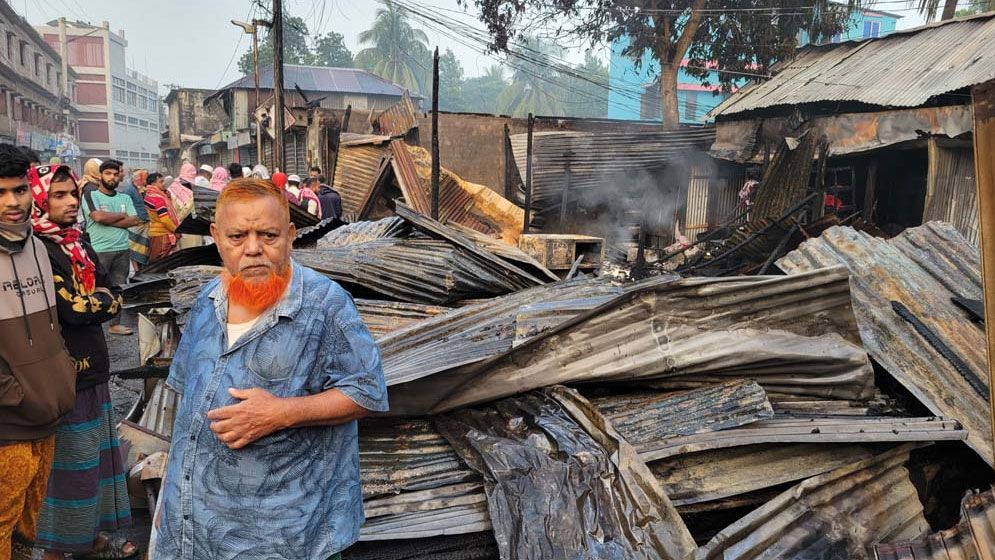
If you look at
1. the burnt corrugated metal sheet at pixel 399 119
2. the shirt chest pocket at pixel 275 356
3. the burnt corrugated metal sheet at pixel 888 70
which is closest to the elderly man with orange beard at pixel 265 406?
the shirt chest pocket at pixel 275 356

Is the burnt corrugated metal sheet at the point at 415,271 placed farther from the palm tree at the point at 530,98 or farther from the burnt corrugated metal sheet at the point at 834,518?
the palm tree at the point at 530,98

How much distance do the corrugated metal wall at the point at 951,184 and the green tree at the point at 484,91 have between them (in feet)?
218

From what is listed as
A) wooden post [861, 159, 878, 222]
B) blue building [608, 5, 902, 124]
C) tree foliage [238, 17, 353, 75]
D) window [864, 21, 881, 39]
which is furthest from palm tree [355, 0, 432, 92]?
wooden post [861, 159, 878, 222]

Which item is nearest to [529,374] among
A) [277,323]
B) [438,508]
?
[438,508]

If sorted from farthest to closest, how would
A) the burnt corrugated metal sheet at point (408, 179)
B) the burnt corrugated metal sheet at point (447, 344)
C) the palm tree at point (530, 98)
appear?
the palm tree at point (530, 98) < the burnt corrugated metal sheet at point (408, 179) < the burnt corrugated metal sheet at point (447, 344)

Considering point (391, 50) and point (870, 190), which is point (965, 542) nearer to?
point (870, 190)

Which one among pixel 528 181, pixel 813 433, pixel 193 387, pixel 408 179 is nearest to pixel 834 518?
pixel 813 433

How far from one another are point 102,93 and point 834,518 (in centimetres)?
7431

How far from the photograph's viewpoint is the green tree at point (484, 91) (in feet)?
265

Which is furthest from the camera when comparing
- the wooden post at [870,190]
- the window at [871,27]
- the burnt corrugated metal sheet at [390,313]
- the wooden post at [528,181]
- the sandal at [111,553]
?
the window at [871,27]

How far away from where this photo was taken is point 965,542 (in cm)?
218

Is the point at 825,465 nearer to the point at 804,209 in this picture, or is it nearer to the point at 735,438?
the point at 735,438

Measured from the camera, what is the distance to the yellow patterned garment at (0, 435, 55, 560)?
99.1 inches

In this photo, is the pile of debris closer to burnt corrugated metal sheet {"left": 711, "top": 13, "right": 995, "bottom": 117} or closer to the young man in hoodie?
the young man in hoodie
